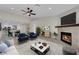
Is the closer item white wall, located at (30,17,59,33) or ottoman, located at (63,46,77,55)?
ottoman, located at (63,46,77,55)

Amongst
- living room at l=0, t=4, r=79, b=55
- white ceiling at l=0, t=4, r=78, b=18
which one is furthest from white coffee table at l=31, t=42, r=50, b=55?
white ceiling at l=0, t=4, r=78, b=18

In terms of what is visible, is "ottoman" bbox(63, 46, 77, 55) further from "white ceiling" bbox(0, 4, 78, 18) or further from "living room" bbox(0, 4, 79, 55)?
"white ceiling" bbox(0, 4, 78, 18)

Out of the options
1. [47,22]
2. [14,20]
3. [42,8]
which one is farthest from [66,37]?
[14,20]

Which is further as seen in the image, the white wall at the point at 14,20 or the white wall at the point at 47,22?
the white wall at the point at 47,22

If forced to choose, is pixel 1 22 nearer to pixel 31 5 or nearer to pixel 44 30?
pixel 31 5

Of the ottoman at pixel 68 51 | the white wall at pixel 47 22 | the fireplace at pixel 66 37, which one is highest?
the white wall at pixel 47 22

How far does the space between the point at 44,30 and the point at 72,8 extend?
97 cm

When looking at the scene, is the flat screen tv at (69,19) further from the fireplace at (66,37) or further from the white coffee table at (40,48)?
the white coffee table at (40,48)

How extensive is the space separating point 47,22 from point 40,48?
76 centimetres

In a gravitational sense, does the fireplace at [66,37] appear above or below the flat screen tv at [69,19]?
below

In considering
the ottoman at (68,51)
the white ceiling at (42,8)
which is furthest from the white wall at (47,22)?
the ottoman at (68,51)

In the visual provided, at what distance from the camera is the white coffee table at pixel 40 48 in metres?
2.69

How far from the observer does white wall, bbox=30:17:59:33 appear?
2779mm
